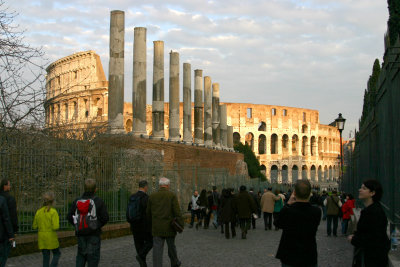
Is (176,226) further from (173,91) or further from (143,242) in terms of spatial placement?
(173,91)

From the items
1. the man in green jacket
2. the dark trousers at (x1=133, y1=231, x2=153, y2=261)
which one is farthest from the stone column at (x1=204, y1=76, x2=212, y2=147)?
the man in green jacket

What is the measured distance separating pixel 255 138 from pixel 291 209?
6176 cm

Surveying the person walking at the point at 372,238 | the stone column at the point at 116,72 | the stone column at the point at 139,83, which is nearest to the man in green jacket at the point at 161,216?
the person walking at the point at 372,238

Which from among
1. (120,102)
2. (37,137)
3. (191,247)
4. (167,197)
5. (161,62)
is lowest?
(191,247)

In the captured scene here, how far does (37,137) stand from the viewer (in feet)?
42.8

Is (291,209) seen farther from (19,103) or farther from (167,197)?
(19,103)

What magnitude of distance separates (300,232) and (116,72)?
17.2m

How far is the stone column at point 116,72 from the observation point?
20109mm

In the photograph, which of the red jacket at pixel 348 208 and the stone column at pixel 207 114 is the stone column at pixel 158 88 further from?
the red jacket at pixel 348 208

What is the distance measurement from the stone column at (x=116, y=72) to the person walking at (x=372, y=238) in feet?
54.9

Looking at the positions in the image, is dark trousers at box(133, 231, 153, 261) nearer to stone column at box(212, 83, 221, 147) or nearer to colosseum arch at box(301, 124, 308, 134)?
stone column at box(212, 83, 221, 147)

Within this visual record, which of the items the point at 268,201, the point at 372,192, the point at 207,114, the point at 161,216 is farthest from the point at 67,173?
the point at 207,114

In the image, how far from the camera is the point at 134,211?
6.76 metres

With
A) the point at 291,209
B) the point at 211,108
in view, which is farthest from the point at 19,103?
the point at 211,108
